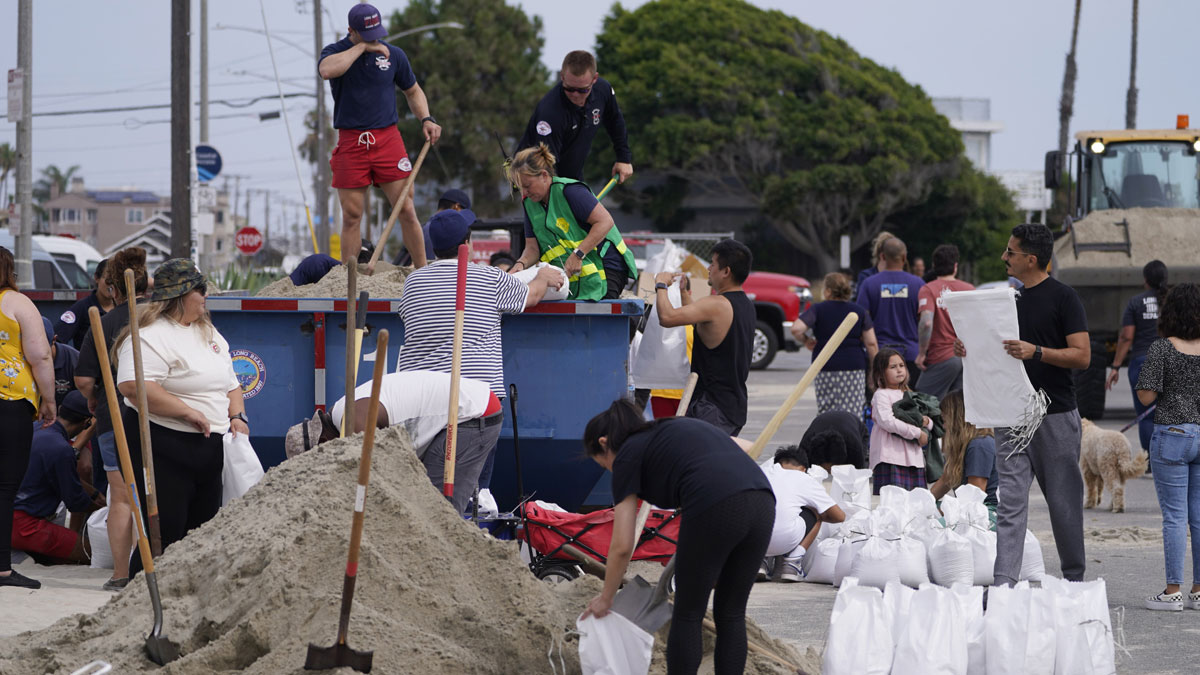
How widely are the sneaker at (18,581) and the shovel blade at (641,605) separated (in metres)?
3.78

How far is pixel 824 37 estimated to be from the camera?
4703 cm

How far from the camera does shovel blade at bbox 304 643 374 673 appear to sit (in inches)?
187

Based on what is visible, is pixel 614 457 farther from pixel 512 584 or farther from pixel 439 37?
pixel 439 37

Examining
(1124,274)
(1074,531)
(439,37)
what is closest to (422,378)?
(1074,531)

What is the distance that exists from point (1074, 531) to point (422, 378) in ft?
10.6

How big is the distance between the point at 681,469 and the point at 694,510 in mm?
148

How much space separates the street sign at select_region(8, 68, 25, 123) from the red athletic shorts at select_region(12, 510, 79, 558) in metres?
8.73

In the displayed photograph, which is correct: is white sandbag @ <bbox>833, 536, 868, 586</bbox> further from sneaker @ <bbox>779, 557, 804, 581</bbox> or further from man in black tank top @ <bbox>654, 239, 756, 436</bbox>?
man in black tank top @ <bbox>654, 239, 756, 436</bbox>

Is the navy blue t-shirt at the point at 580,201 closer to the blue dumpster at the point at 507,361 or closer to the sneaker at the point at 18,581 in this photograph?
the blue dumpster at the point at 507,361

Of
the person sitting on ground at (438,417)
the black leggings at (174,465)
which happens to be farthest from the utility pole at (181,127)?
the person sitting on ground at (438,417)

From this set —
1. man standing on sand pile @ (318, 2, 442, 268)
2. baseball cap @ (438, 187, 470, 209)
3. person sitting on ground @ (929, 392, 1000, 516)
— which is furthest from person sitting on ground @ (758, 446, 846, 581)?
baseball cap @ (438, 187, 470, 209)

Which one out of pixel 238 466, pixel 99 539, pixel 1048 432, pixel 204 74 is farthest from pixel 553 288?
pixel 204 74

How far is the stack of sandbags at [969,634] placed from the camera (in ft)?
17.6

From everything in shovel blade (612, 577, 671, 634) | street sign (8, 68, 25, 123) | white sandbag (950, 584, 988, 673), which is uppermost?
street sign (8, 68, 25, 123)
